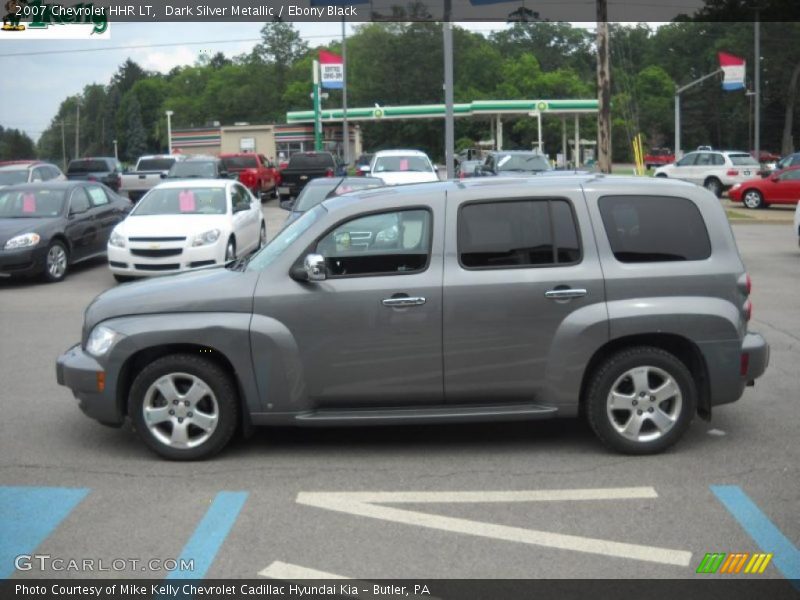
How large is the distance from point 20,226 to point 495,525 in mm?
12676

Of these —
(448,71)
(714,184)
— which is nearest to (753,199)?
(714,184)

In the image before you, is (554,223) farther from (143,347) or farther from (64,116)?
(64,116)

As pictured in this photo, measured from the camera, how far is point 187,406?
254 inches

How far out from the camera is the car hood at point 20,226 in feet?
51.3

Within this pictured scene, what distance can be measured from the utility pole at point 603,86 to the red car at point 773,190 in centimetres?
715

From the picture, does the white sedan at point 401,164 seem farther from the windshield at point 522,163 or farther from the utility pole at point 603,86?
the utility pole at point 603,86

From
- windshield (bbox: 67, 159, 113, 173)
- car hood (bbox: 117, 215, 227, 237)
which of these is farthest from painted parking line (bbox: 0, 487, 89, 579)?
windshield (bbox: 67, 159, 113, 173)

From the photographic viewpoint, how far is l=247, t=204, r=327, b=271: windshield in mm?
6676

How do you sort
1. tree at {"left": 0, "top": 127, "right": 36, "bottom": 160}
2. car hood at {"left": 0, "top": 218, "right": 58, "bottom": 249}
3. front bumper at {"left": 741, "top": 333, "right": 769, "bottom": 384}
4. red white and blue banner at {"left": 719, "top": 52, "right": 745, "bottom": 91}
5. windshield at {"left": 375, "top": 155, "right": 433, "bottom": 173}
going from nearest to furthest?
front bumper at {"left": 741, "top": 333, "right": 769, "bottom": 384}
car hood at {"left": 0, "top": 218, "right": 58, "bottom": 249}
windshield at {"left": 375, "top": 155, "right": 433, "bottom": 173}
red white and blue banner at {"left": 719, "top": 52, "right": 745, "bottom": 91}
tree at {"left": 0, "top": 127, "right": 36, "bottom": 160}

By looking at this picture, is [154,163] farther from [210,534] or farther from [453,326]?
[210,534]

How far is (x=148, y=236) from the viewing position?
14570 millimetres

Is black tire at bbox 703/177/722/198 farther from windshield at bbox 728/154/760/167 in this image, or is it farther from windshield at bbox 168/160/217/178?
windshield at bbox 168/160/217/178

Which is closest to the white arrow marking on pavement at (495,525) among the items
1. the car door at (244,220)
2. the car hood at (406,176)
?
the car door at (244,220)

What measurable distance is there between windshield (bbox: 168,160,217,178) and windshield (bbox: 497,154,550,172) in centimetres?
895
